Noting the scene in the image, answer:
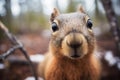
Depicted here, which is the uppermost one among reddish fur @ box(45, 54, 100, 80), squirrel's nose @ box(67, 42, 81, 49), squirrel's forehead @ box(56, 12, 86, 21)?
squirrel's forehead @ box(56, 12, 86, 21)

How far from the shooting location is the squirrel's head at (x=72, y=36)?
1.71 m

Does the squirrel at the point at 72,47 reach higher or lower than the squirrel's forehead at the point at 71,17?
lower

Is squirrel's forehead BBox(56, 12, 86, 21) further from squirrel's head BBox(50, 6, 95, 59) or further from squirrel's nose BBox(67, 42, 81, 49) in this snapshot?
squirrel's nose BBox(67, 42, 81, 49)

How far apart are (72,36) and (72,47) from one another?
53 millimetres

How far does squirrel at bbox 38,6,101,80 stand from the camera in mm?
1731

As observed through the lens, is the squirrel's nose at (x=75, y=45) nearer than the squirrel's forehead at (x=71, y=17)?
Yes

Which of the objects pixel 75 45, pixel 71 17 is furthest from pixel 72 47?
pixel 71 17

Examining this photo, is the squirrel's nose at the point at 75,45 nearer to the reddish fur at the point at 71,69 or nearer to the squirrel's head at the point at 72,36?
the squirrel's head at the point at 72,36

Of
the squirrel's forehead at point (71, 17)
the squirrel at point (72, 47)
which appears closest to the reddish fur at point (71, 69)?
the squirrel at point (72, 47)

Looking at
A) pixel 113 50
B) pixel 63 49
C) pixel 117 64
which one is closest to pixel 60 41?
pixel 63 49

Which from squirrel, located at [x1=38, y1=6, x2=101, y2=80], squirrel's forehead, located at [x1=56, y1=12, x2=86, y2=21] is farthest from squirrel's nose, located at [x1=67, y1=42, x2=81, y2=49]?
squirrel's forehead, located at [x1=56, y1=12, x2=86, y2=21]

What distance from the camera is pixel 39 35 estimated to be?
5.18 m

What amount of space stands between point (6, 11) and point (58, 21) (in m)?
0.80

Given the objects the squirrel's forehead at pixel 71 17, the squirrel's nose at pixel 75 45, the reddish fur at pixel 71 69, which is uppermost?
the squirrel's forehead at pixel 71 17
